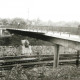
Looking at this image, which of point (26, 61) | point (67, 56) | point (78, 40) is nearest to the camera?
point (78, 40)

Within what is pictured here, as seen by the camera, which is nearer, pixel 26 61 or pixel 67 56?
pixel 26 61

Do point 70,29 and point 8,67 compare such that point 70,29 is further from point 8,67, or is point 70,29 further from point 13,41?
point 13,41

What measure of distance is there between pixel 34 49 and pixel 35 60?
12.5 metres

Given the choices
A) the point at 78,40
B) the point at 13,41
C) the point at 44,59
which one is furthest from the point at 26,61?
the point at 13,41

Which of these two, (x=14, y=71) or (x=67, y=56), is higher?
(x=14, y=71)

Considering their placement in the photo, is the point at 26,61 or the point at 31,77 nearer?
the point at 31,77

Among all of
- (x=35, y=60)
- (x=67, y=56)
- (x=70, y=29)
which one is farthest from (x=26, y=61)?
(x=70, y=29)

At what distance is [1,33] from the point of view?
2317 inches

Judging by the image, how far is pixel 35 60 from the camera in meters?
30.7

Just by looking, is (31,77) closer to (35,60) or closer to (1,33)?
(35,60)

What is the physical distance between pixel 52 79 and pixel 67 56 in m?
18.6

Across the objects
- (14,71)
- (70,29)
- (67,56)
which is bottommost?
(67,56)

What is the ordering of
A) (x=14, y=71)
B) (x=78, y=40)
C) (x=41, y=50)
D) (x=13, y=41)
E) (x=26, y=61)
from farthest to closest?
1. (x=13, y=41)
2. (x=41, y=50)
3. (x=26, y=61)
4. (x=78, y=40)
5. (x=14, y=71)

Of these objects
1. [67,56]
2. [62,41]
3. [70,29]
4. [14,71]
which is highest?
[70,29]
